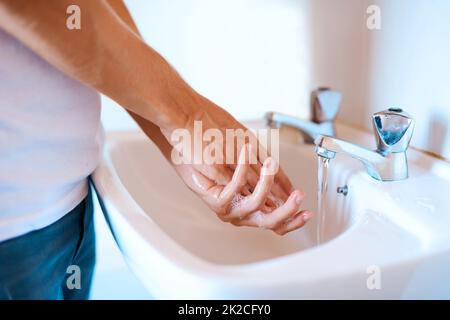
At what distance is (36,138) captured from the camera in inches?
14.7

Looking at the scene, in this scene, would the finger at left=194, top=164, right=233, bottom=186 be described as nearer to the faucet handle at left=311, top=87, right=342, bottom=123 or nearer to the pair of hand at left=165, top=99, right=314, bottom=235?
the pair of hand at left=165, top=99, right=314, bottom=235

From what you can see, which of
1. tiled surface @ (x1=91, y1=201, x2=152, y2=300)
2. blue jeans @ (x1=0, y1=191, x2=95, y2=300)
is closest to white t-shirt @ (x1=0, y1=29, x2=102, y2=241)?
blue jeans @ (x1=0, y1=191, x2=95, y2=300)

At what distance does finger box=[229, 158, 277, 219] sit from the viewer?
375 mm

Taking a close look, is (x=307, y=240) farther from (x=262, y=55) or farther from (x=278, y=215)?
(x=262, y=55)

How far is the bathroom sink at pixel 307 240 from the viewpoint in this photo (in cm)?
29

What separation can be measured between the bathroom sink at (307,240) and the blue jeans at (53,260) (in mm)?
40

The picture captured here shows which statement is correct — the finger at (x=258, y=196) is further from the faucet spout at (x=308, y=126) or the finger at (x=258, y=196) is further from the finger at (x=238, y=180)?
the faucet spout at (x=308, y=126)

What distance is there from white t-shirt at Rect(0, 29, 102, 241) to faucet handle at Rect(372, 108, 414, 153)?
0.33m

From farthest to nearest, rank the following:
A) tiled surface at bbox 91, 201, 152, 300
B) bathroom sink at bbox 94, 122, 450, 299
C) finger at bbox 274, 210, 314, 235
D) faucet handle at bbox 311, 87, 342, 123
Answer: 1. tiled surface at bbox 91, 201, 152, 300
2. faucet handle at bbox 311, 87, 342, 123
3. finger at bbox 274, 210, 314, 235
4. bathroom sink at bbox 94, 122, 450, 299

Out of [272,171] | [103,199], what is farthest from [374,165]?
[103,199]
